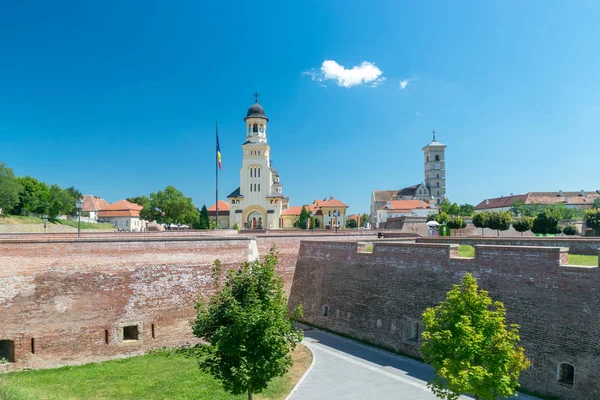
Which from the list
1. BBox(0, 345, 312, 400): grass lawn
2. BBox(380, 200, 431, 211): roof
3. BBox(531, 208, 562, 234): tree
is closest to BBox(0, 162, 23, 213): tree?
BBox(0, 345, 312, 400): grass lawn

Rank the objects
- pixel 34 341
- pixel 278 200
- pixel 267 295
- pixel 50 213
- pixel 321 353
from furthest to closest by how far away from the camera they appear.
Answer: pixel 278 200 < pixel 50 213 < pixel 321 353 < pixel 34 341 < pixel 267 295

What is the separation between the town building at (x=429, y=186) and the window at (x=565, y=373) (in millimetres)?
98959

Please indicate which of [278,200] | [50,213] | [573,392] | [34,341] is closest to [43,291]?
[34,341]

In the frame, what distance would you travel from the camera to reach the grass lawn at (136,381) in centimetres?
1243

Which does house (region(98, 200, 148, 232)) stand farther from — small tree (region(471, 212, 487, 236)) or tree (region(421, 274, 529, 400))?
tree (region(421, 274, 529, 400))

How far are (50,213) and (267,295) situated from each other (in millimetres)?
62286

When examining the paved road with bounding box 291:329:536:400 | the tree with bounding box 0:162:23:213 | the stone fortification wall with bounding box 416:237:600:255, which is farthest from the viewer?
the tree with bounding box 0:162:23:213

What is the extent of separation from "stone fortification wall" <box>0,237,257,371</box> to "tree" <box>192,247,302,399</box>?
772cm

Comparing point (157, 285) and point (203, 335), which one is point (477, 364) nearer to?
point (203, 335)

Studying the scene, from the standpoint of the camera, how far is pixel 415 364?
14852mm

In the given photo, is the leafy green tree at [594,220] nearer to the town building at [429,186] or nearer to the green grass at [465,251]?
the green grass at [465,251]

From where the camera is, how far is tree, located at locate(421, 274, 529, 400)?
827 centimetres

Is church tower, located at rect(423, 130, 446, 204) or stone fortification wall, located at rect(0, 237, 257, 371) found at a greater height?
church tower, located at rect(423, 130, 446, 204)

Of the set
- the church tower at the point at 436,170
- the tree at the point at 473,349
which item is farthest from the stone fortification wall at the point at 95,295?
the church tower at the point at 436,170
